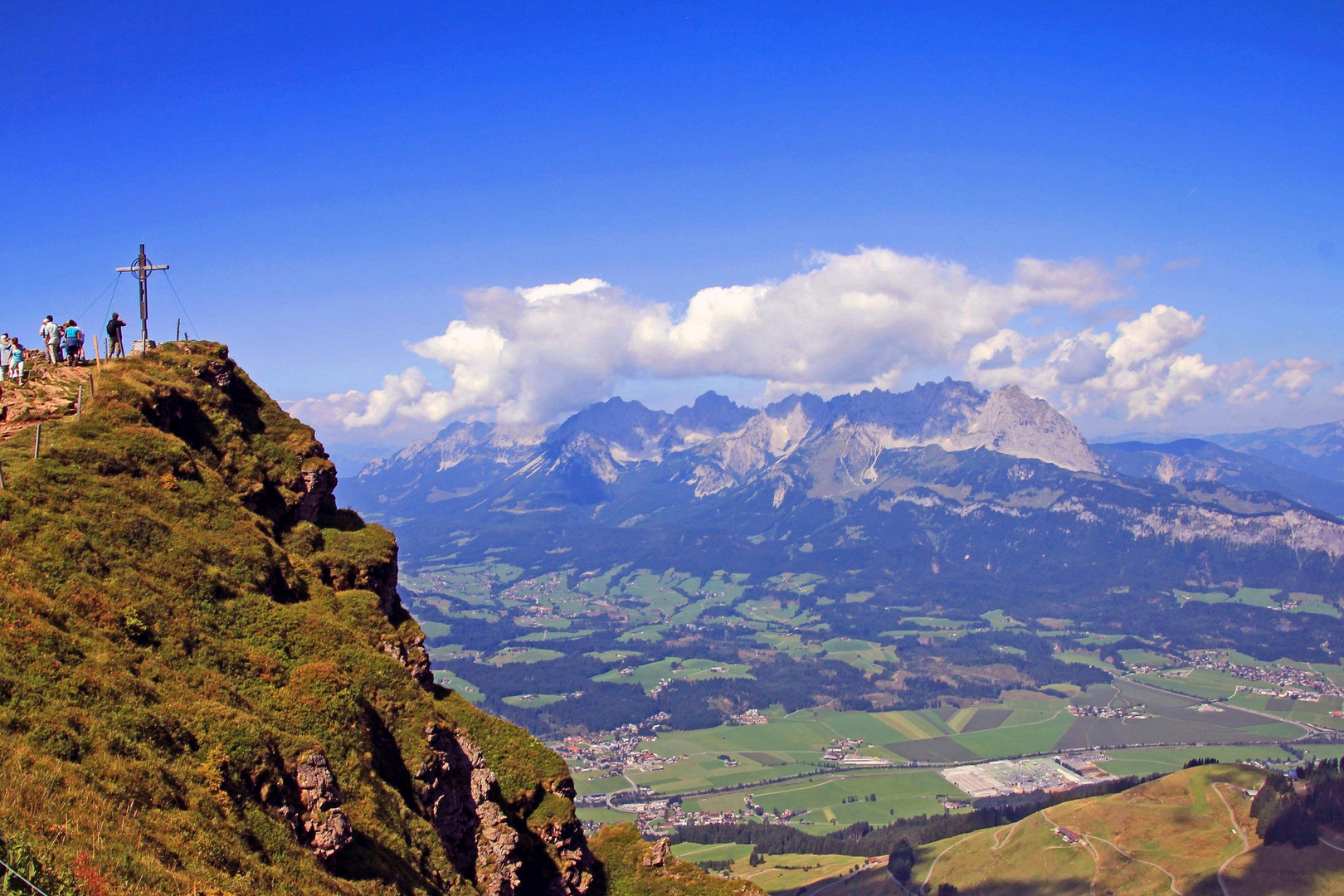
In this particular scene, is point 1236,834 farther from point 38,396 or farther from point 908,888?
point 38,396

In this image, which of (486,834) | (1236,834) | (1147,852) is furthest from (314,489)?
(1236,834)

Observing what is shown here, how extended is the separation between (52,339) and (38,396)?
6674 mm

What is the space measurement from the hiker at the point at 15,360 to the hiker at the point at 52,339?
1354 millimetres

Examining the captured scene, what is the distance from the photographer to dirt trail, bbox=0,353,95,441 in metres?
34.6

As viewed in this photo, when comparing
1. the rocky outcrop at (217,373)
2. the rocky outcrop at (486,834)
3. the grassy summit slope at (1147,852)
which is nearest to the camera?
the rocky outcrop at (486,834)

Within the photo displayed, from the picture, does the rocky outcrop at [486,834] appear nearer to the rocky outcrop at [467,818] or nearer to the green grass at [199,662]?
the rocky outcrop at [467,818]

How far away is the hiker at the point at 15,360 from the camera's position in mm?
38938

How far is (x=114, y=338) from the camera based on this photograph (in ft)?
143

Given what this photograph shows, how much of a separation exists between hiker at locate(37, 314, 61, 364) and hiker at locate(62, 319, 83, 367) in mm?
328

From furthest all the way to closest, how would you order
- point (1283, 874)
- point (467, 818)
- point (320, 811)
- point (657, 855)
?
point (1283, 874) < point (657, 855) < point (467, 818) < point (320, 811)

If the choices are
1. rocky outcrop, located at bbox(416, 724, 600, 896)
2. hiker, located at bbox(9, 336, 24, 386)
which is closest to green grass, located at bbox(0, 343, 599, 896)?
rocky outcrop, located at bbox(416, 724, 600, 896)

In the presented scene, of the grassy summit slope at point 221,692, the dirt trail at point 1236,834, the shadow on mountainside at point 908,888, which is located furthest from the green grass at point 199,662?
the dirt trail at point 1236,834

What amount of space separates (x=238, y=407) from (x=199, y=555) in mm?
17037

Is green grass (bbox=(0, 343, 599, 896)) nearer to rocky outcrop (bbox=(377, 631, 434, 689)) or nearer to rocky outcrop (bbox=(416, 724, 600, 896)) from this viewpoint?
rocky outcrop (bbox=(377, 631, 434, 689))
